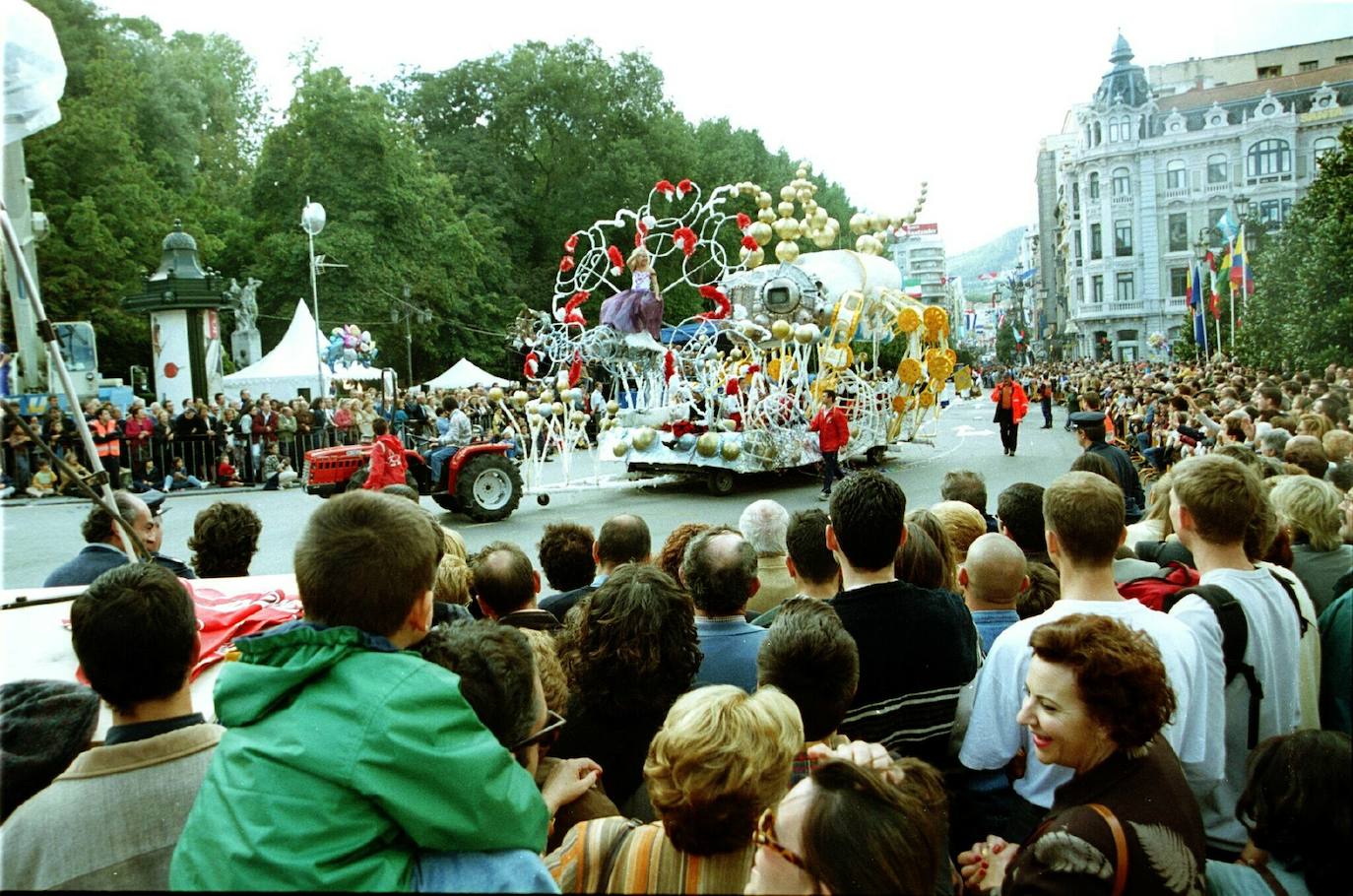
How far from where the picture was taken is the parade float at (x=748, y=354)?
52.0 feet

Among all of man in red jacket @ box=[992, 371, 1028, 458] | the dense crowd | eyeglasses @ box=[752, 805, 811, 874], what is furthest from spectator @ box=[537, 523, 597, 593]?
man in red jacket @ box=[992, 371, 1028, 458]

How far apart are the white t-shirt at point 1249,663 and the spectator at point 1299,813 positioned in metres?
0.71

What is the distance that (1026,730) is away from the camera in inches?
111

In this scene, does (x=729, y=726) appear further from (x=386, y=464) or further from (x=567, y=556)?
(x=386, y=464)

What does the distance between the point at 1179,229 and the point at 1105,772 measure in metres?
50.3

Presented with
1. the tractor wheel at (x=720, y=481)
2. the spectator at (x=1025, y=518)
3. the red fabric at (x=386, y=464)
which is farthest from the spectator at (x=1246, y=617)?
the tractor wheel at (x=720, y=481)

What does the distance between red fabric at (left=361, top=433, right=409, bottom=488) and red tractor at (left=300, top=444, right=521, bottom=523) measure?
3.12ft

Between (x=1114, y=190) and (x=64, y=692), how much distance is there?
2249 inches

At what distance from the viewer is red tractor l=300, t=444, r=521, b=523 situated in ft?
43.4

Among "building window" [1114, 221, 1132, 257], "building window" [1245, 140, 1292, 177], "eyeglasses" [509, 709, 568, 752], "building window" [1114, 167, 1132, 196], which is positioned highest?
"building window" [1114, 167, 1132, 196]

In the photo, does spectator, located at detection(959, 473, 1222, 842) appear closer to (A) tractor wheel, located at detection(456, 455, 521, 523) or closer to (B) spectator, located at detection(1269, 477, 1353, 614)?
(B) spectator, located at detection(1269, 477, 1353, 614)

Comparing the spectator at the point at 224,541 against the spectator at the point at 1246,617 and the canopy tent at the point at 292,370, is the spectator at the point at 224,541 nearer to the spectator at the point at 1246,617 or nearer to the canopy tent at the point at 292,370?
→ the spectator at the point at 1246,617

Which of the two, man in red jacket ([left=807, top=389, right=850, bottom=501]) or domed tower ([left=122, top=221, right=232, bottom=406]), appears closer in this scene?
man in red jacket ([left=807, top=389, right=850, bottom=501])

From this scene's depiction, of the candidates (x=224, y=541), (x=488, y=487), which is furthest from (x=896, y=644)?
(x=488, y=487)
